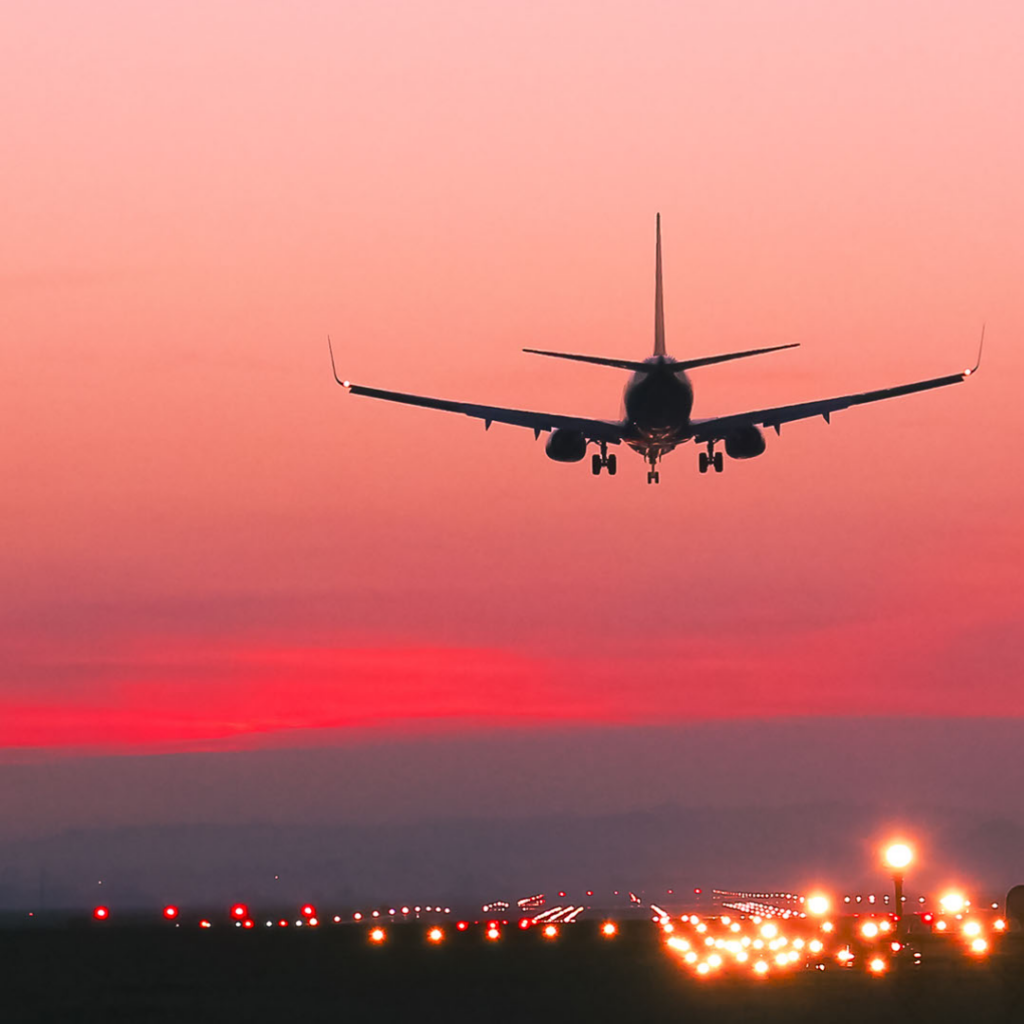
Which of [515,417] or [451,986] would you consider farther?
[515,417]

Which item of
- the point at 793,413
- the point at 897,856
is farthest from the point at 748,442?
the point at 897,856

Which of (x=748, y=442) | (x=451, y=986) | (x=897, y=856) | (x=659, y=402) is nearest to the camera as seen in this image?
(x=897, y=856)

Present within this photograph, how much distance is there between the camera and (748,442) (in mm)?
101125

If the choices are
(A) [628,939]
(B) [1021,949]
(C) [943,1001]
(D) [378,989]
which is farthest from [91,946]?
(C) [943,1001]

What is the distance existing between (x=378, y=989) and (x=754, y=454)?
1514 inches

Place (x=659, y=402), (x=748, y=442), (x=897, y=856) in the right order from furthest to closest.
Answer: (x=748, y=442) → (x=659, y=402) → (x=897, y=856)

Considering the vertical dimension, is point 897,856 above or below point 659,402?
below

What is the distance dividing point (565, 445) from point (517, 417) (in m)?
4.16

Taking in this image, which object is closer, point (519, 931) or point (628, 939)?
point (628, 939)

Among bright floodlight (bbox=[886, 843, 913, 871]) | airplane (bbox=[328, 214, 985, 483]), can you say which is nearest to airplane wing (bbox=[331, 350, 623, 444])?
airplane (bbox=[328, 214, 985, 483])

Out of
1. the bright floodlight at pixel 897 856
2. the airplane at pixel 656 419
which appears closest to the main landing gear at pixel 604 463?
the airplane at pixel 656 419

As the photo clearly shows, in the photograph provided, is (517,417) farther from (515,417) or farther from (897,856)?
(897,856)

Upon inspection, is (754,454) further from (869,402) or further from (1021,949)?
(1021,949)

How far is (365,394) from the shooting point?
104125 mm
